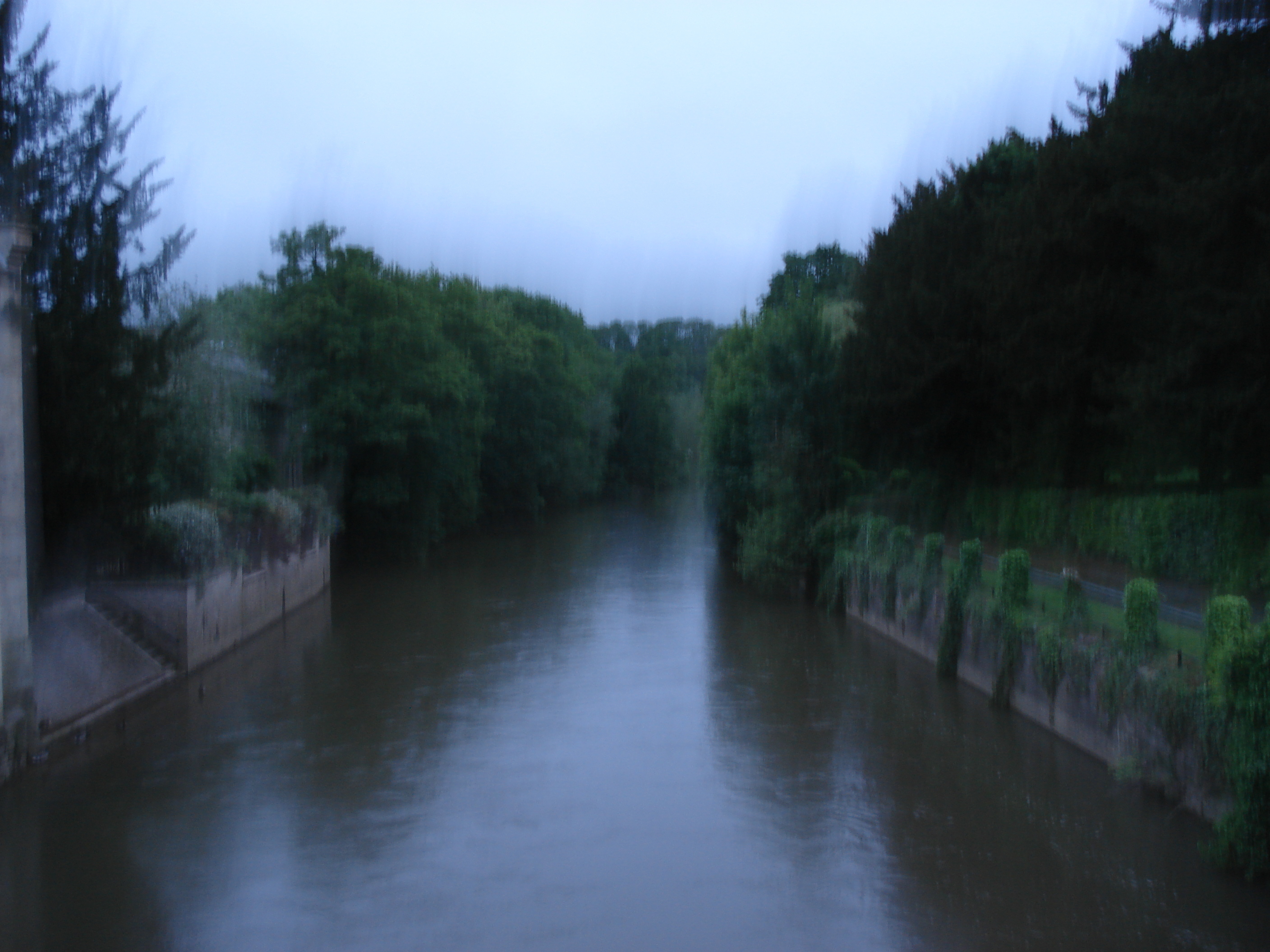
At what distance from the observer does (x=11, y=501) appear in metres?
12.4

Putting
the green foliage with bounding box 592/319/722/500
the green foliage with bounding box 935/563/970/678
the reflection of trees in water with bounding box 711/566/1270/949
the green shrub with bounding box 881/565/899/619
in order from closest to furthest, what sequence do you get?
the reflection of trees in water with bounding box 711/566/1270/949
the green foliage with bounding box 935/563/970/678
the green shrub with bounding box 881/565/899/619
the green foliage with bounding box 592/319/722/500

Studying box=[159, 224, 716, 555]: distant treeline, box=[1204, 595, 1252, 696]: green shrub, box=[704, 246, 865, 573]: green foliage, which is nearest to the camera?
box=[1204, 595, 1252, 696]: green shrub

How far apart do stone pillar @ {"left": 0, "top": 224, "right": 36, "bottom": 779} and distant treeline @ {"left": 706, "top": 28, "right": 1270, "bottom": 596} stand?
15.2 metres

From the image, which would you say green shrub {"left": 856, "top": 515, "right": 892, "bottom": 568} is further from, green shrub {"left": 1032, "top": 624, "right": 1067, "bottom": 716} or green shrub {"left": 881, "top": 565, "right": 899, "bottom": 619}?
green shrub {"left": 1032, "top": 624, "right": 1067, "bottom": 716}

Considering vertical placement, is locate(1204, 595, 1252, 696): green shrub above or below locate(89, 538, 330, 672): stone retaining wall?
above

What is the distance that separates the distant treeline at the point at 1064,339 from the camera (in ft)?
55.4

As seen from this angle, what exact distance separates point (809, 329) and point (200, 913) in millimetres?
22730

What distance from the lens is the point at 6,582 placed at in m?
12.3

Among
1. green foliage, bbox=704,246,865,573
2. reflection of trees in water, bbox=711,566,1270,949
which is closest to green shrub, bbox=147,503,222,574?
reflection of trees in water, bbox=711,566,1270,949

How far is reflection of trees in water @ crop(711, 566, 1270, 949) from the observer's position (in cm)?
992

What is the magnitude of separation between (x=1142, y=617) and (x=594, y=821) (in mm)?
6427

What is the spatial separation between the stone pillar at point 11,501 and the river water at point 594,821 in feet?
3.78

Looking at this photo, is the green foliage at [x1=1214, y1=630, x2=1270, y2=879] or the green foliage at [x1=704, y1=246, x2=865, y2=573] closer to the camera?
the green foliage at [x1=1214, y1=630, x2=1270, y2=879]

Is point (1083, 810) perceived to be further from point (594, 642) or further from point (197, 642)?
point (197, 642)
